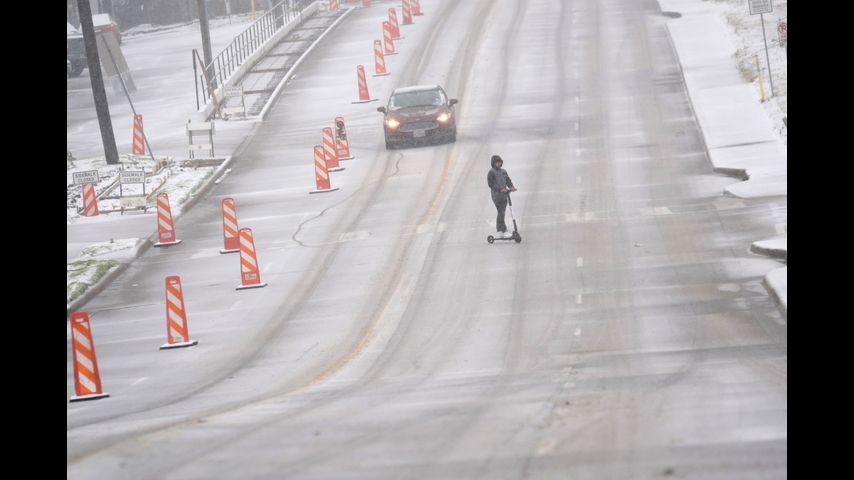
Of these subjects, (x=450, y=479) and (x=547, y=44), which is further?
(x=547, y=44)

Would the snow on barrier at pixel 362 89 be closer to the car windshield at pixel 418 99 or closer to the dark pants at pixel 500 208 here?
the car windshield at pixel 418 99

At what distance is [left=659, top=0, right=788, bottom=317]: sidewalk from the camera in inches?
1073

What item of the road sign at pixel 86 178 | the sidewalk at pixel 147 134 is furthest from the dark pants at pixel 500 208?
the road sign at pixel 86 178

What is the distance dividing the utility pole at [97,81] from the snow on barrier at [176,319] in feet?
61.6

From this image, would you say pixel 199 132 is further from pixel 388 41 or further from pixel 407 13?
pixel 407 13

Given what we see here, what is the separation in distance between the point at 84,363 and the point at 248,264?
624 cm

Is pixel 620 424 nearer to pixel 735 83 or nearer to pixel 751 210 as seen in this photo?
pixel 751 210

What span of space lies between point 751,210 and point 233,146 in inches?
761

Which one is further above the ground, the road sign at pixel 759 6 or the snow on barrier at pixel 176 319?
the road sign at pixel 759 6

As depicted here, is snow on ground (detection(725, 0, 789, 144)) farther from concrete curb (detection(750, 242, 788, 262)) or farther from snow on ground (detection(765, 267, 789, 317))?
snow on ground (detection(765, 267, 789, 317))

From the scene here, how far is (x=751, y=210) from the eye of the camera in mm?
25828

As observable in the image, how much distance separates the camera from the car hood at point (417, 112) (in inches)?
1446
